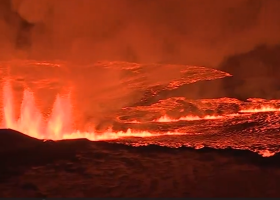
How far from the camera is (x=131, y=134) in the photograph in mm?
5359

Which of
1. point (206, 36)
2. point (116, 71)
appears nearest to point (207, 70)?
point (206, 36)

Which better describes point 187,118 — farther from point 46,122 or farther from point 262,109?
point 46,122

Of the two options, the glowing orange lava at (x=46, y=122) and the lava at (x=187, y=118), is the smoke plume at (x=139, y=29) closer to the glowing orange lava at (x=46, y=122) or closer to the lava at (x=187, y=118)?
the glowing orange lava at (x=46, y=122)

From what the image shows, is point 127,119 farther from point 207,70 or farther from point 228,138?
point 207,70

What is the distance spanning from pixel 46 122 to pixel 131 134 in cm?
146

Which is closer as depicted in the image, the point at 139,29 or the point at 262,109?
the point at 262,109

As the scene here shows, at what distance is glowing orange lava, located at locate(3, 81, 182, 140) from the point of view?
17.4ft

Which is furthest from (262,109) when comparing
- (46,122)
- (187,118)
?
(46,122)

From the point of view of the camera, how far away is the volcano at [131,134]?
342 cm

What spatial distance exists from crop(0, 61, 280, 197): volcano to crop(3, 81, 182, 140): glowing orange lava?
0.02 metres

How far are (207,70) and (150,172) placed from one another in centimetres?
505

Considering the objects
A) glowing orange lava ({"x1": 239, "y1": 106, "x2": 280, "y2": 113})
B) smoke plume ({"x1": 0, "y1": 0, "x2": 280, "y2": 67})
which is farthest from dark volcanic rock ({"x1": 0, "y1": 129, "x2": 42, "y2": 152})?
glowing orange lava ({"x1": 239, "y1": 106, "x2": 280, "y2": 113})

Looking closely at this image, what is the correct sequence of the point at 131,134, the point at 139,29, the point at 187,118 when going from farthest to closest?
the point at 139,29 < the point at 187,118 < the point at 131,134

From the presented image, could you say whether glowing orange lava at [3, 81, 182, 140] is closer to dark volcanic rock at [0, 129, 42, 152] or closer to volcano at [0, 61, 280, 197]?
volcano at [0, 61, 280, 197]
